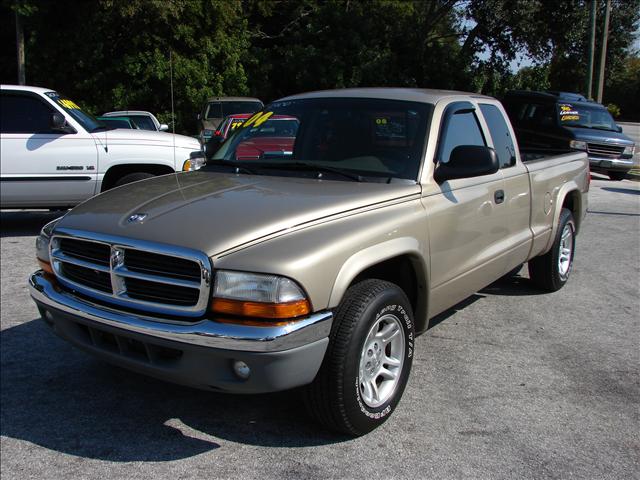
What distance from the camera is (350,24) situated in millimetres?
27609

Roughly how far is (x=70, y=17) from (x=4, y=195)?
59.6 ft

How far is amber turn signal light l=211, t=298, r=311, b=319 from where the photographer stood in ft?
9.25

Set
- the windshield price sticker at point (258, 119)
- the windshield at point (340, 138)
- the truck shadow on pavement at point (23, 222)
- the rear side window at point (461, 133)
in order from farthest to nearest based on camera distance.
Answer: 1. the truck shadow on pavement at point (23, 222)
2. the windshield price sticker at point (258, 119)
3. the rear side window at point (461, 133)
4. the windshield at point (340, 138)

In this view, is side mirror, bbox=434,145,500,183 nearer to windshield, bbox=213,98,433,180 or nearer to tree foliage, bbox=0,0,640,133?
windshield, bbox=213,98,433,180

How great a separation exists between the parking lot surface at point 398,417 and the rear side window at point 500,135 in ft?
4.32

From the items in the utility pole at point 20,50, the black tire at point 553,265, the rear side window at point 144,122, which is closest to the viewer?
the black tire at point 553,265

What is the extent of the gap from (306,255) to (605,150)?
1396cm

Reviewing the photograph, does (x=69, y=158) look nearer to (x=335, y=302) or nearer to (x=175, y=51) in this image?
(x=335, y=302)

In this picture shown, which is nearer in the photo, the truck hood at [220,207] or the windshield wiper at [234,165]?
the truck hood at [220,207]

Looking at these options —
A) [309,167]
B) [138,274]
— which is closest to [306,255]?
[138,274]

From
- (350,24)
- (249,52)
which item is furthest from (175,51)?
(350,24)

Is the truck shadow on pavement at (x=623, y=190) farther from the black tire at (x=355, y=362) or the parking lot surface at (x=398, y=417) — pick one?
the black tire at (x=355, y=362)

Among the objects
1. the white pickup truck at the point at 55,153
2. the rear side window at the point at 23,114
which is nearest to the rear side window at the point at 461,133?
the white pickup truck at the point at 55,153

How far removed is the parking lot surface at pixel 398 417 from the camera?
3139 millimetres
